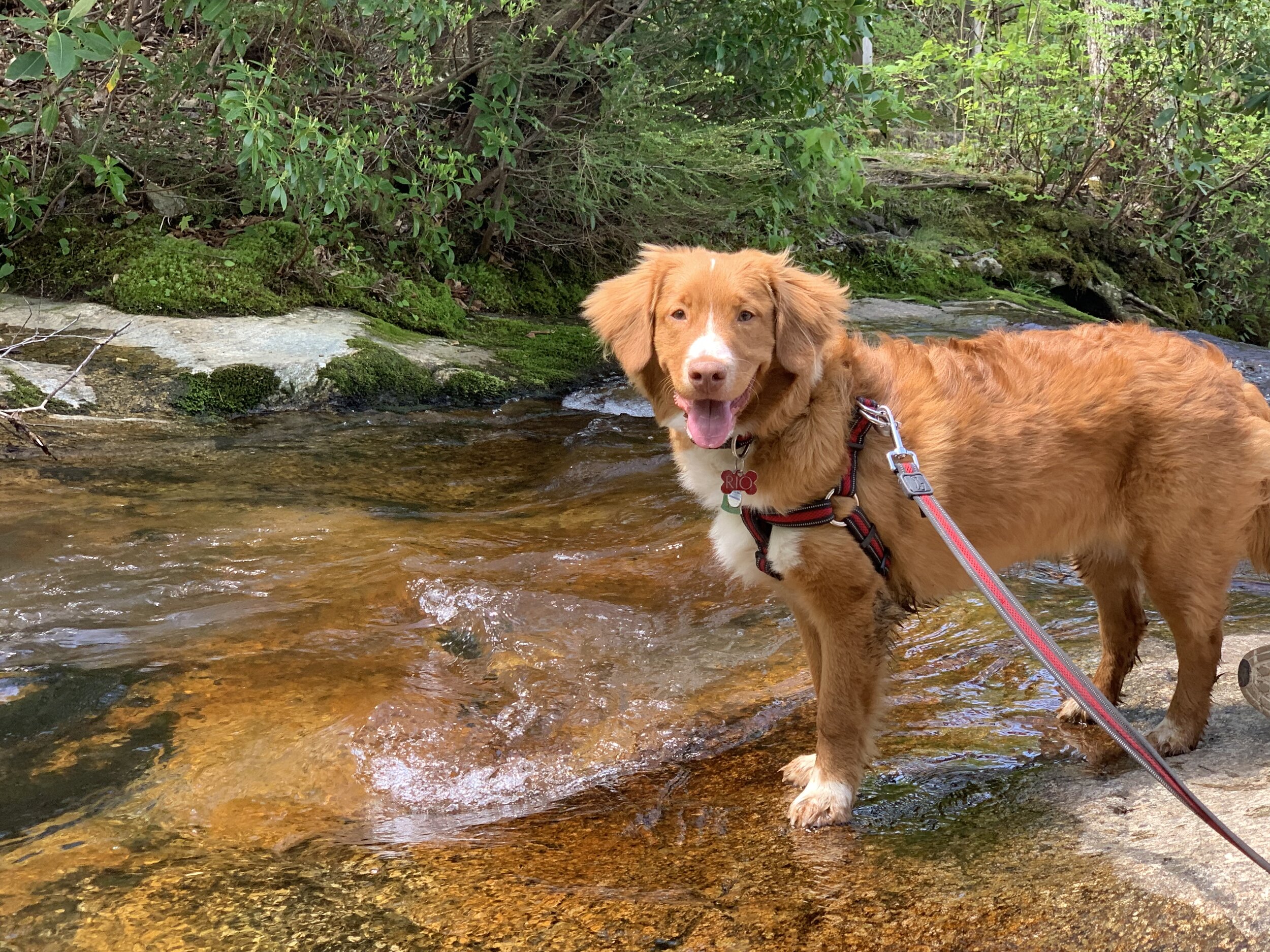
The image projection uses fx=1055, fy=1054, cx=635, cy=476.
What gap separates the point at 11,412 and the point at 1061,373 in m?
5.18

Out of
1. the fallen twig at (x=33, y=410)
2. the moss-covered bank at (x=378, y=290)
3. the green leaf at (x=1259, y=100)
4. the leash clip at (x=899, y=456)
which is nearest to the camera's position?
the leash clip at (x=899, y=456)

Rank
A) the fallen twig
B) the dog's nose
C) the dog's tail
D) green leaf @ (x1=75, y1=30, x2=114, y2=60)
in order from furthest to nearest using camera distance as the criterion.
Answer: the fallen twig, green leaf @ (x1=75, y1=30, x2=114, y2=60), the dog's tail, the dog's nose

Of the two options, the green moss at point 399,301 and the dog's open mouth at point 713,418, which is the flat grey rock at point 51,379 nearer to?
the green moss at point 399,301

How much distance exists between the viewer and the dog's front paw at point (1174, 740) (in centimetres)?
357

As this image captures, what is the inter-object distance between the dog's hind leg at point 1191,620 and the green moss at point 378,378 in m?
5.87

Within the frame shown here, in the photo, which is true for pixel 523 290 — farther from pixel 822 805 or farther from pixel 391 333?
pixel 822 805

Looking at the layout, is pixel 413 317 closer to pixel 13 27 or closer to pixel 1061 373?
pixel 13 27

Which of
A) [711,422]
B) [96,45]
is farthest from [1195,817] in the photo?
[96,45]

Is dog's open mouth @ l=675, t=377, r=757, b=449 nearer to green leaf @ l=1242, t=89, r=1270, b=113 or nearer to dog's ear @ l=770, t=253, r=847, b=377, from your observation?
dog's ear @ l=770, t=253, r=847, b=377

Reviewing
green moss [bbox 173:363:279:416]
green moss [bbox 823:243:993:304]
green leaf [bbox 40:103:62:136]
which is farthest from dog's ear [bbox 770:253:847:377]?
green moss [bbox 823:243:993:304]

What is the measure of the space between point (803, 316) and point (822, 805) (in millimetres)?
1532

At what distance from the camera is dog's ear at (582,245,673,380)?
3504mm

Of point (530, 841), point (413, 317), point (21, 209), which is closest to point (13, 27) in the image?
point (21, 209)

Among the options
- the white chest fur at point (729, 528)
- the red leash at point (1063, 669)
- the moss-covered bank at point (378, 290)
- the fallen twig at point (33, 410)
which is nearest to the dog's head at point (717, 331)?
the white chest fur at point (729, 528)
